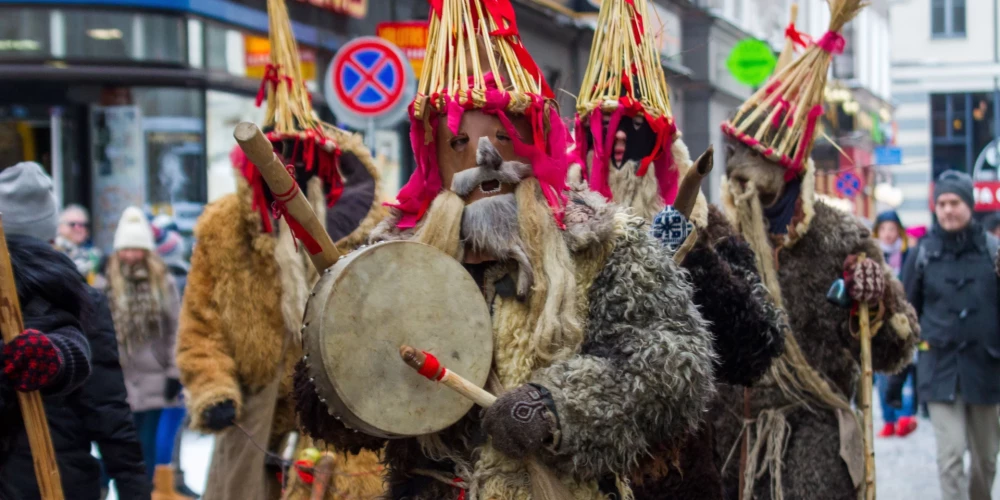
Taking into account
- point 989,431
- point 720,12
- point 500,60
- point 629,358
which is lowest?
point 989,431

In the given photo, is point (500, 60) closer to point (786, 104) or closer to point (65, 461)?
point (65, 461)

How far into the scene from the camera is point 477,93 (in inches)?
155

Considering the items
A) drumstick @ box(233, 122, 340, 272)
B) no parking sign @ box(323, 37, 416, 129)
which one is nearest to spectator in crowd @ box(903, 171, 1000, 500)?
no parking sign @ box(323, 37, 416, 129)

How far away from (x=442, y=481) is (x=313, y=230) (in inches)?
28.9

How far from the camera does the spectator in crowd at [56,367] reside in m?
4.24

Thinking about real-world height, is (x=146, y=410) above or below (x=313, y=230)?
below

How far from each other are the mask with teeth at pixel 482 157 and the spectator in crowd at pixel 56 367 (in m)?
1.28

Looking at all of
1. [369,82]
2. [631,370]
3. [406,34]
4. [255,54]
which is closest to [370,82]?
[369,82]

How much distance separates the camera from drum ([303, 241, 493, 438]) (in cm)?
357

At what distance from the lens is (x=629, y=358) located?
3.71m

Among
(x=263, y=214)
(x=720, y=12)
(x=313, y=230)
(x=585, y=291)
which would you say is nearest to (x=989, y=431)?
(x=263, y=214)

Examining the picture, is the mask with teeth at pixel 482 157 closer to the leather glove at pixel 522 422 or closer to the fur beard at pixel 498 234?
the fur beard at pixel 498 234

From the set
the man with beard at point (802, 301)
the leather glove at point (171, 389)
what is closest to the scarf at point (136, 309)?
the leather glove at point (171, 389)

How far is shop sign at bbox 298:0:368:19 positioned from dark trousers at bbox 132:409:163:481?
6292 millimetres
